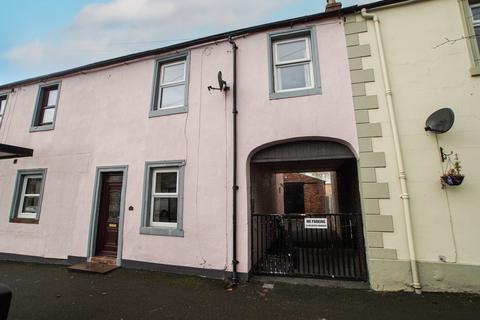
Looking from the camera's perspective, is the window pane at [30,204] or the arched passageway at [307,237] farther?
the window pane at [30,204]

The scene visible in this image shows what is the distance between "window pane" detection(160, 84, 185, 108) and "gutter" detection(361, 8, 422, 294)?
194 inches

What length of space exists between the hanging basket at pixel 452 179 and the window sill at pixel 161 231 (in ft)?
18.7

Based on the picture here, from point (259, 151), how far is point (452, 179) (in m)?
3.81

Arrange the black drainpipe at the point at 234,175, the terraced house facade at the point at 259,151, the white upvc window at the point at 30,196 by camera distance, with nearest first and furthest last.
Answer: the terraced house facade at the point at 259,151
the black drainpipe at the point at 234,175
the white upvc window at the point at 30,196

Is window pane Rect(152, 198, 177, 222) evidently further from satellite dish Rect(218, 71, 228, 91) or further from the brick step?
satellite dish Rect(218, 71, 228, 91)

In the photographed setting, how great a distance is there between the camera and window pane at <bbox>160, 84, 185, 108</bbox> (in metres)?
6.89

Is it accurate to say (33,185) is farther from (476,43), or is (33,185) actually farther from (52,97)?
(476,43)

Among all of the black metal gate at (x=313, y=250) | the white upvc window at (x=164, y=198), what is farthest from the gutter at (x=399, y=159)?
the white upvc window at (x=164, y=198)

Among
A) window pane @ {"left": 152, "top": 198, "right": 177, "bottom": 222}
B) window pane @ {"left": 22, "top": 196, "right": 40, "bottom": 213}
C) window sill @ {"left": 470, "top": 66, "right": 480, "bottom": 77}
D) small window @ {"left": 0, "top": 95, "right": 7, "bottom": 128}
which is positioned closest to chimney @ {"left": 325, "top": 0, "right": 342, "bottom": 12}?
window sill @ {"left": 470, "top": 66, "right": 480, "bottom": 77}

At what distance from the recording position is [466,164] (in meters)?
4.57

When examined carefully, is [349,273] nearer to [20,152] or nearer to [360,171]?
[360,171]

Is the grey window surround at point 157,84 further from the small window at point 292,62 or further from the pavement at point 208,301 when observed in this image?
the pavement at point 208,301

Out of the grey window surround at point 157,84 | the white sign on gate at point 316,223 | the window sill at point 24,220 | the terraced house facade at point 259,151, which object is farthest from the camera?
the window sill at point 24,220

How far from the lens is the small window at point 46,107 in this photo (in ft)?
27.0
